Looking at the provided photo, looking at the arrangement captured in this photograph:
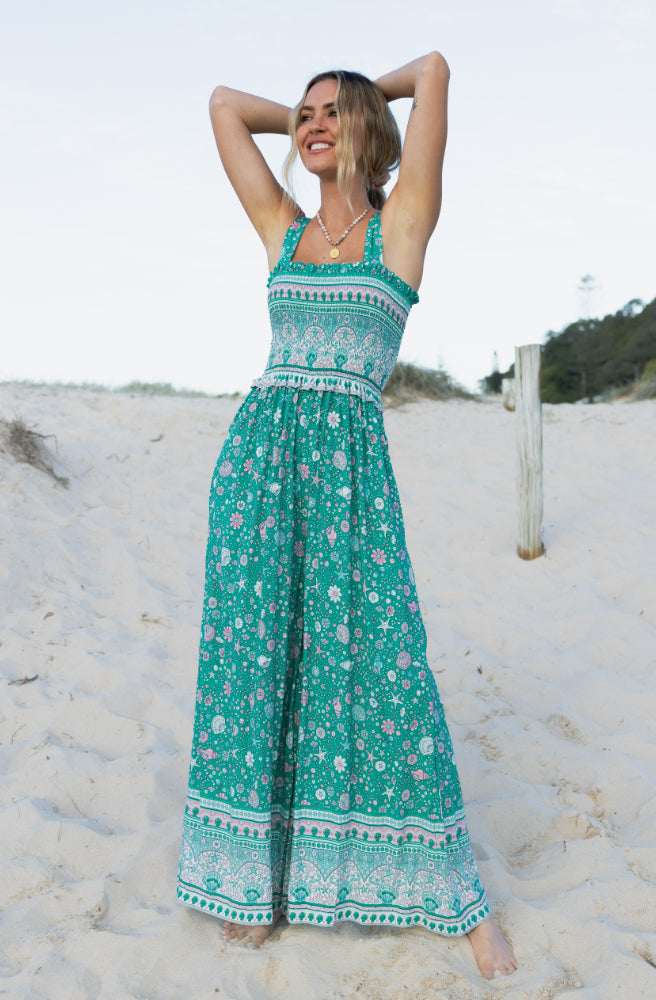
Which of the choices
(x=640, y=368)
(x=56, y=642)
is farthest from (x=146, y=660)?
(x=640, y=368)

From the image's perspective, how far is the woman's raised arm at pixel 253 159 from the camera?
222 centimetres

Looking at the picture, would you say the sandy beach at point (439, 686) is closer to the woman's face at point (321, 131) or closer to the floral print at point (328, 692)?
the floral print at point (328, 692)

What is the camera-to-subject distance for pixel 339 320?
77.9 inches

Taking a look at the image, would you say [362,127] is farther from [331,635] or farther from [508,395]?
[508,395]

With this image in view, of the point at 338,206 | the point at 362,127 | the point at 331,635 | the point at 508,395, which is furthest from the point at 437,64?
the point at 508,395

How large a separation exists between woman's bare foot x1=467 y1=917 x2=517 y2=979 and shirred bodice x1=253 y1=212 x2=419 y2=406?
1.34 meters

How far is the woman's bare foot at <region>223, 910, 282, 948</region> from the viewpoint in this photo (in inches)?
77.8

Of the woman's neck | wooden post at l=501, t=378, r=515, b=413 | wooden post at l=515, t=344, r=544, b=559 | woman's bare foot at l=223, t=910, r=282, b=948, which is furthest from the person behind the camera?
wooden post at l=501, t=378, r=515, b=413

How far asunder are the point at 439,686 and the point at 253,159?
238 centimetres

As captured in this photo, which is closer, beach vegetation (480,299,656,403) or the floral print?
the floral print

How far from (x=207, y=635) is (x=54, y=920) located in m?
0.86

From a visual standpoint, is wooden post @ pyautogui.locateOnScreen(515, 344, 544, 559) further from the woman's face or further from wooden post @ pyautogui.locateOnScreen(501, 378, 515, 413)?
wooden post @ pyautogui.locateOnScreen(501, 378, 515, 413)

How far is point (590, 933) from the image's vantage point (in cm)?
199

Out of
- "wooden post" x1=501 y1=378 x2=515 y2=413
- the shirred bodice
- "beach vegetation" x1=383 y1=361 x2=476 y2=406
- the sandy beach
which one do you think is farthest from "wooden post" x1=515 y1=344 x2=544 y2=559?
"wooden post" x1=501 y1=378 x2=515 y2=413
